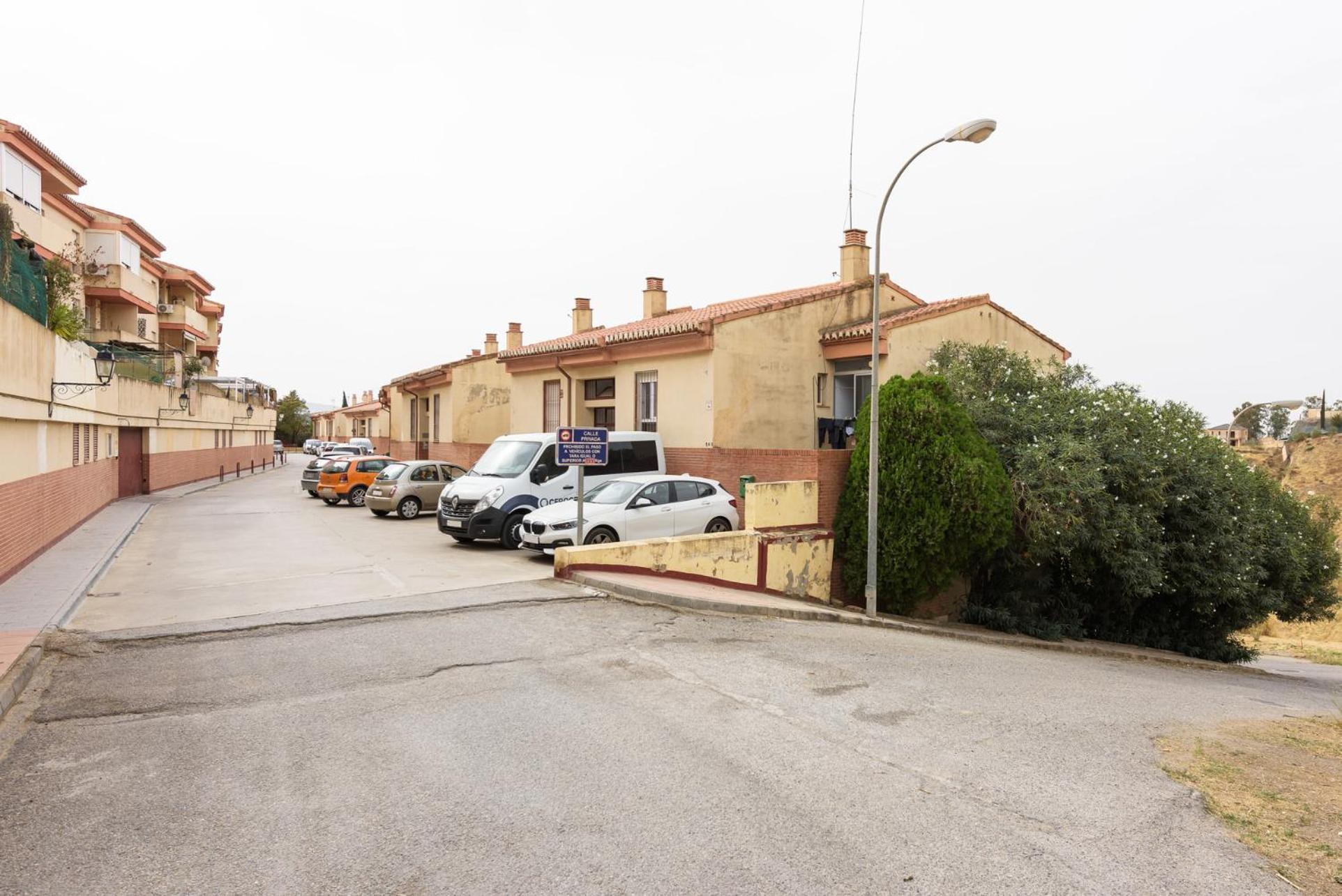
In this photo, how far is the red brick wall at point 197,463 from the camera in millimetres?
30312

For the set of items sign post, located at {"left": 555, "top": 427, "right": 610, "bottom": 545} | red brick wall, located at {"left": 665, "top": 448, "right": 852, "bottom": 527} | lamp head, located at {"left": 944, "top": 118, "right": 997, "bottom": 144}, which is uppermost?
lamp head, located at {"left": 944, "top": 118, "right": 997, "bottom": 144}

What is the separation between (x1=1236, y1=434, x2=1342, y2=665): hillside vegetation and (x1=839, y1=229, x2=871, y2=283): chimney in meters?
12.1

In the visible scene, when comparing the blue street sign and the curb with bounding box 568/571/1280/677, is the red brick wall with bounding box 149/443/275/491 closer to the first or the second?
the blue street sign

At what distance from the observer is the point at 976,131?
11.0 meters

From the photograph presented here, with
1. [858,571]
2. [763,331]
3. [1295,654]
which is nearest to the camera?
[858,571]

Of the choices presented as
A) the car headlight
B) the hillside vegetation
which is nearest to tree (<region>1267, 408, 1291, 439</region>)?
the hillside vegetation

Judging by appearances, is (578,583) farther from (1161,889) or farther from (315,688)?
(1161,889)

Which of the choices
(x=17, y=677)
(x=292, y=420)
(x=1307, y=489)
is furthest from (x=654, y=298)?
(x=292, y=420)

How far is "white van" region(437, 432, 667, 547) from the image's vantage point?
15.4 m

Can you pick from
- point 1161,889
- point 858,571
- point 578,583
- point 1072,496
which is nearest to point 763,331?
point 858,571

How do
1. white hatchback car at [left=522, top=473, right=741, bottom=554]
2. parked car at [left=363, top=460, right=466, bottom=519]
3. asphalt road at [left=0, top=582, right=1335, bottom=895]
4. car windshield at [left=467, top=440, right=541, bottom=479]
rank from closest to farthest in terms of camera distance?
1. asphalt road at [left=0, top=582, right=1335, bottom=895]
2. white hatchback car at [left=522, top=473, right=741, bottom=554]
3. car windshield at [left=467, top=440, right=541, bottom=479]
4. parked car at [left=363, top=460, right=466, bottom=519]

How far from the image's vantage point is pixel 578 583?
38.0ft

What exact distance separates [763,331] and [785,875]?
50.6 ft

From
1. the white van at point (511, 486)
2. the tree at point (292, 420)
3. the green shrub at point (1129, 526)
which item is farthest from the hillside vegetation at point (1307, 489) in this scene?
the tree at point (292, 420)
